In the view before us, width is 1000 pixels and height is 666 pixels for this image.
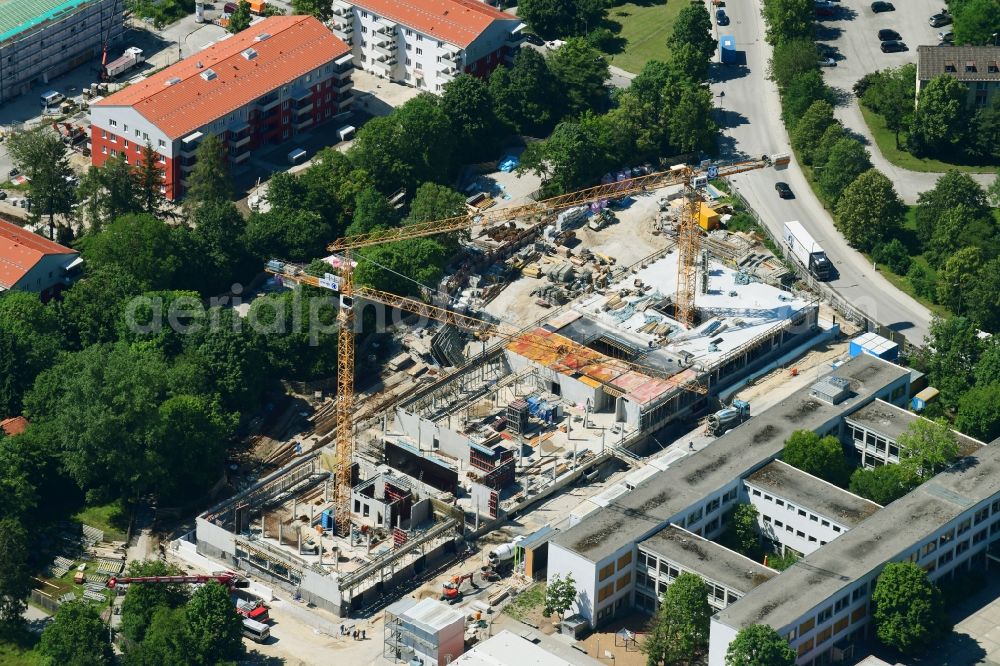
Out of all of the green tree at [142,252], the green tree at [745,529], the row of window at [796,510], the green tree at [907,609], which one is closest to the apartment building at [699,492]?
the row of window at [796,510]

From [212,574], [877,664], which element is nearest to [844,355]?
[877,664]

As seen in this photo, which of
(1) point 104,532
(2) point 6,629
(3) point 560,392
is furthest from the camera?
(3) point 560,392

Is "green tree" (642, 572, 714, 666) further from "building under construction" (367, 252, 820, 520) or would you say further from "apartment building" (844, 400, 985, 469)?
"apartment building" (844, 400, 985, 469)

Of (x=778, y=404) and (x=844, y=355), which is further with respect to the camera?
(x=844, y=355)

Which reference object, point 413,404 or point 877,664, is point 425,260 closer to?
point 413,404

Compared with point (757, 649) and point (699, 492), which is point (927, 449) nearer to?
point (699, 492)

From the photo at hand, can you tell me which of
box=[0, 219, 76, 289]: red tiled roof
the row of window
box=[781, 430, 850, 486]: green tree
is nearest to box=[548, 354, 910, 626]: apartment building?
the row of window

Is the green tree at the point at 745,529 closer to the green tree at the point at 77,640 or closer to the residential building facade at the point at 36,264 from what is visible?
the green tree at the point at 77,640
